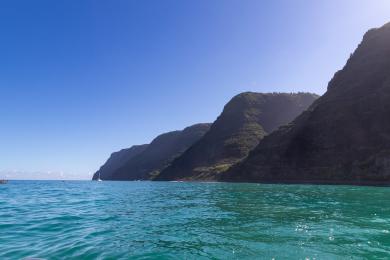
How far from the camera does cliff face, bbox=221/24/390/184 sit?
119m

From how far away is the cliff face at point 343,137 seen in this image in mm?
119000

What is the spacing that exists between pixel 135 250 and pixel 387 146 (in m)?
122

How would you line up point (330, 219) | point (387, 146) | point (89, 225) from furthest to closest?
1. point (387, 146)
2. point (330, 219)
3. point (89, 225)

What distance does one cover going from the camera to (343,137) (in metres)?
133

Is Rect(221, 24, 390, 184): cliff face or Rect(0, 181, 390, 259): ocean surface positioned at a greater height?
Rect(221, 24, 390, 184): cliff face

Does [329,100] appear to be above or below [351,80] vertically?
below

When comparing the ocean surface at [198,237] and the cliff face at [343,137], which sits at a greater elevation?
the cliff face at [343,137]

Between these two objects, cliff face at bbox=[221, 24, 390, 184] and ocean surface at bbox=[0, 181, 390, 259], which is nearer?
ocean surface at bbox=[0, 181, 390, 259]

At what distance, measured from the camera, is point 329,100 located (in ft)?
504

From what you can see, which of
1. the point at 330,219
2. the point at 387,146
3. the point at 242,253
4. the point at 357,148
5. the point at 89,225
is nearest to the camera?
the point at 242,253

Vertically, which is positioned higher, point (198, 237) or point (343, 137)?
point (343, 137)

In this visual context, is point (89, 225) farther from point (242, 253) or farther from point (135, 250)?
point (242, 253)

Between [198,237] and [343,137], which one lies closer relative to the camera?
[198,237]

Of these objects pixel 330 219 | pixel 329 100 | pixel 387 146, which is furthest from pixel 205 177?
pixel 330 219
